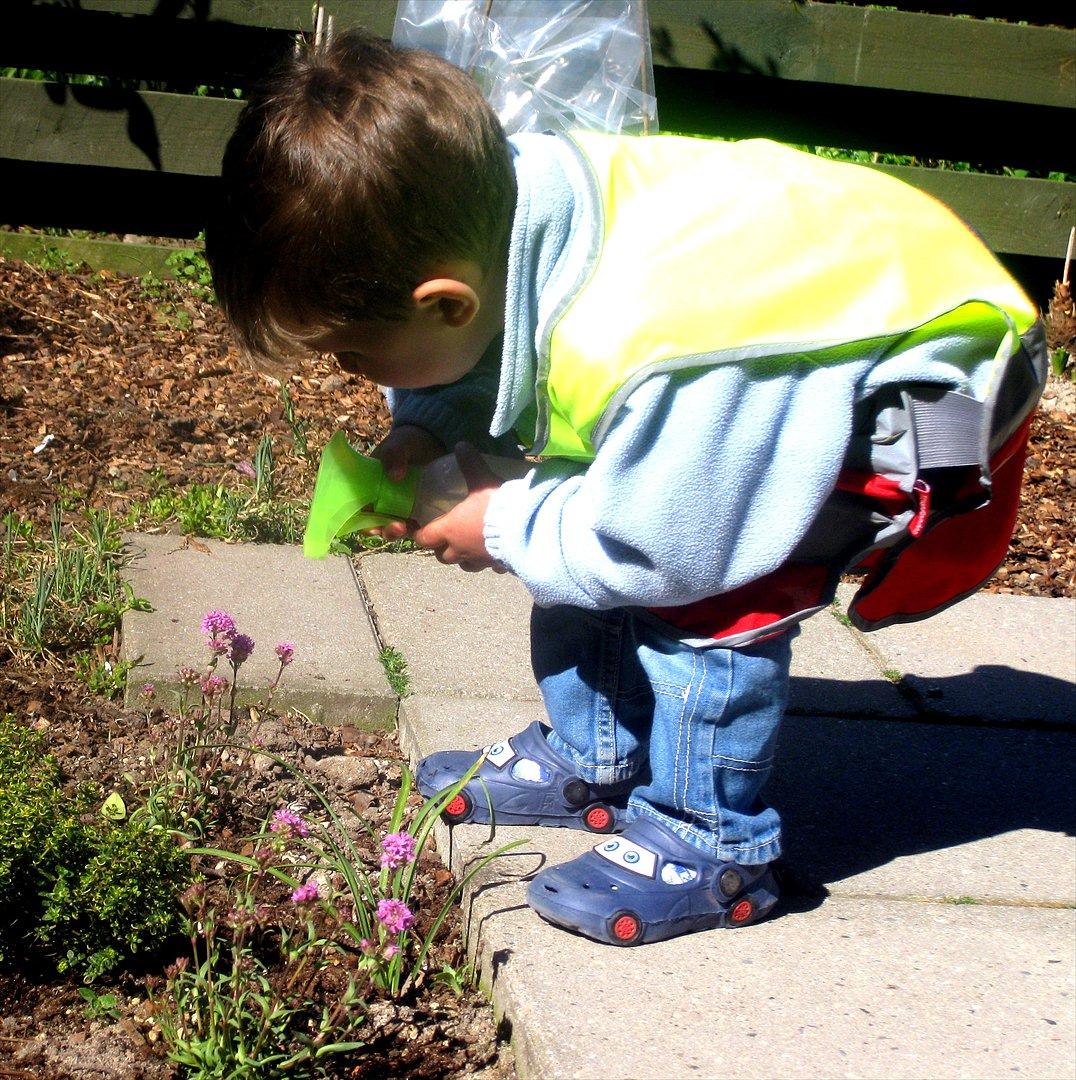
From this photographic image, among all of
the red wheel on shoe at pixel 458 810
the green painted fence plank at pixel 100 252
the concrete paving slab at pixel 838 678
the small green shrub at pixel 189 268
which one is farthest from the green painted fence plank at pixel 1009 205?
the red wheel on shoe at pixel 458 810

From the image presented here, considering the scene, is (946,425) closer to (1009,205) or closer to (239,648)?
(239,648)

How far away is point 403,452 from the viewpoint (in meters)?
2.30

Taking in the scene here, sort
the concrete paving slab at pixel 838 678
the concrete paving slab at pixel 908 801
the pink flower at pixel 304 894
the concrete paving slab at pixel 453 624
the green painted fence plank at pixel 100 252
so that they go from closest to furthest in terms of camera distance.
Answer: the pink flower at pixel 304 894, the concrete paving slab at pixel 908 801, the concrete paving slab at pixel 453 624, the concrete paving slab at pixel 838 678, the green painted fence plank at pixel 100 252

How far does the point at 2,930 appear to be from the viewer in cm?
179

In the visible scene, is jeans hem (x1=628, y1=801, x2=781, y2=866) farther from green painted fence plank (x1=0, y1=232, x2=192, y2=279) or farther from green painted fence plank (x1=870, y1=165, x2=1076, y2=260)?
green painted fence plank (x1=870, y1=165, x2=1076, y2=260)

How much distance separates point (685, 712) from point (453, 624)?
3.36ft

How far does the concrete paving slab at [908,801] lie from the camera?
226 cm

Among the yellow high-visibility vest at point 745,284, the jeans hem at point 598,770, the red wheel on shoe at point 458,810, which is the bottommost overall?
the red wheel on shoe at point 458,810

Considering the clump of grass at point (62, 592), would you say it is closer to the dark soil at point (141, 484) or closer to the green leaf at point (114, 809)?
the dark soil at point (141, 484)

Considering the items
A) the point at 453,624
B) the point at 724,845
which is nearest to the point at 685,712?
the point at 724,845

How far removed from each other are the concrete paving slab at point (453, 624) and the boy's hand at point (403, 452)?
0.47 metres

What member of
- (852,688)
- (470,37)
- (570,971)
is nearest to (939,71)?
(470,37)

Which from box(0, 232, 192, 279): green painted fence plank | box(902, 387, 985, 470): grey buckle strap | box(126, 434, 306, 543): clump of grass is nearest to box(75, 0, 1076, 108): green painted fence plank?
box(0, 232, 192, 279): green painted fence plank

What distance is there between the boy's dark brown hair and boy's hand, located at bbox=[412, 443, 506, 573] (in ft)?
0.97
